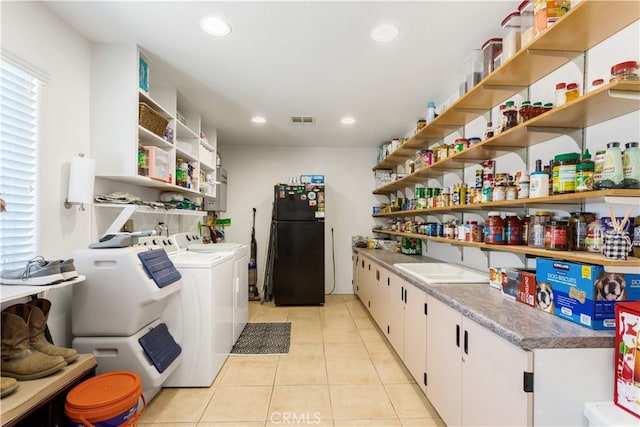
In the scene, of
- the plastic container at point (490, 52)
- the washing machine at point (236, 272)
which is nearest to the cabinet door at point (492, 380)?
the plastic container at point (490, 52)

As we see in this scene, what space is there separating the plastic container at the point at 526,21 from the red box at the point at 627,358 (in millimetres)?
1315

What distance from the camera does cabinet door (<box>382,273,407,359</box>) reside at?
2.43 meters

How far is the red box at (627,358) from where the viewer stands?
3.12ft

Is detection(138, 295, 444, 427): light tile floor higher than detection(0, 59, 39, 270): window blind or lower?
lower

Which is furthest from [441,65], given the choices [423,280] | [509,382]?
[509,382]

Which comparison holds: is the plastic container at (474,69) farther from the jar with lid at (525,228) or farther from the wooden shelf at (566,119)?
the jar with lid at (525,228)

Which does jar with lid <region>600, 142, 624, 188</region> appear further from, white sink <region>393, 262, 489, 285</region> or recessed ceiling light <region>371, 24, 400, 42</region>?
recessed ceiling light <region>371, 24, 400, 42</region>

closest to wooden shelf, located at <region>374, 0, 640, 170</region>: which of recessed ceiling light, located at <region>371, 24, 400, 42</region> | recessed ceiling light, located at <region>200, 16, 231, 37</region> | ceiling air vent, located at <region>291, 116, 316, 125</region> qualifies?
recessed ceiling light, located at <region>371, 24, 400, 42</region>

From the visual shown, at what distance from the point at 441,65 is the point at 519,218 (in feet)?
4.35

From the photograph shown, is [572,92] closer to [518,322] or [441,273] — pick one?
[518,322]

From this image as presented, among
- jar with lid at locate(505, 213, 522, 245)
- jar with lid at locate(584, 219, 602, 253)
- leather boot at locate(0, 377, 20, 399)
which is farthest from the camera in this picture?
jar with lid at locate(505, 213, 522, 245)

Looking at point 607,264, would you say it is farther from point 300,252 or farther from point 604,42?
point 300,252

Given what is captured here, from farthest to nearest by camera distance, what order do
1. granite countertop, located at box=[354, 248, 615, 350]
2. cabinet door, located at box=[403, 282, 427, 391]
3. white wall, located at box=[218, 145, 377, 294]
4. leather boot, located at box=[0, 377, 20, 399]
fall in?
white wall, located at box=[218, 145, 377, 294]
cabinet door, located at box=[403, 282, 427, 391]
leather boot, located at box=[0, 377, 20, 399]
granite countertop, located at box=[354, 248, 615, 350]

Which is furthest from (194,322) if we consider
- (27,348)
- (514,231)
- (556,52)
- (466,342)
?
(556,52)
